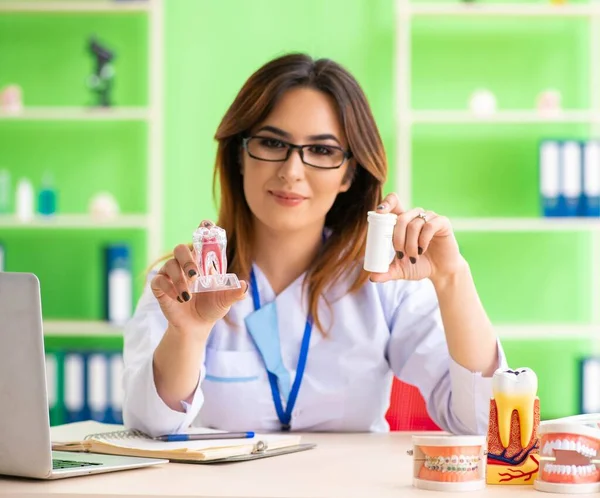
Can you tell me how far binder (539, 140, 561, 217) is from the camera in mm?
4055

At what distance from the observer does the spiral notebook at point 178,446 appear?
1.54m

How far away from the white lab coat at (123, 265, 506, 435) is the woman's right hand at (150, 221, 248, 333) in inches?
9.1

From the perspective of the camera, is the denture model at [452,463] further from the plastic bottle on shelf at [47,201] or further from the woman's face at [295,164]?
the plastic bottle on shelf at [47,201]

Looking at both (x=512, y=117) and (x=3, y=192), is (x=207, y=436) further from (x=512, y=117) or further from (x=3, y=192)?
(x=3, y=192)

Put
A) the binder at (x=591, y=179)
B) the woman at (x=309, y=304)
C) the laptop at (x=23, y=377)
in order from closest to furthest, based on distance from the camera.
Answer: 1. the laptop at (x=23, y=377)
2. the woman at (x=309, y=304)
3. the binder at (x=591, y=179)

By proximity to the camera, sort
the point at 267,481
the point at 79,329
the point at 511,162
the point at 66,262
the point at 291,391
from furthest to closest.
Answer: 1. the point at 66,262
2. the point at 511,162
3. the point at 79,329
4. the point at 291,391
5. the point at 267,481

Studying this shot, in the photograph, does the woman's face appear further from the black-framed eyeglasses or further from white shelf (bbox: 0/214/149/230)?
white shelf (bbox: 0/214/149/230)

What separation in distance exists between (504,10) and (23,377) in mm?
3365

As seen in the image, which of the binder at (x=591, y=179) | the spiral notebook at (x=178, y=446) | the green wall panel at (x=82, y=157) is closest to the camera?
the spiral notebook at (x=178, y=446)

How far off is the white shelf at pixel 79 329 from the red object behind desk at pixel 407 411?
7.19 ft

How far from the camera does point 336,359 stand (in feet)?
6.91

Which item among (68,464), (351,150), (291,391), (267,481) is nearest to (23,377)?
(68,464)

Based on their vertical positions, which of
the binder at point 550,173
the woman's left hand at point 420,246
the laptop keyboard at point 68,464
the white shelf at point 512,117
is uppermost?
the white shelf at point 512,117

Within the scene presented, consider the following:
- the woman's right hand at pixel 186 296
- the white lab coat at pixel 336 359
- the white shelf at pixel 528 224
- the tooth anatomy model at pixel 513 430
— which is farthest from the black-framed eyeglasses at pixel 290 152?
the white shelf at pixel 528 224
